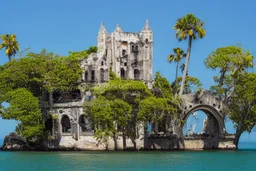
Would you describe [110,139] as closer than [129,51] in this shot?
Yes

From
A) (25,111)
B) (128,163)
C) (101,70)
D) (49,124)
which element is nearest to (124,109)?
(25,111)

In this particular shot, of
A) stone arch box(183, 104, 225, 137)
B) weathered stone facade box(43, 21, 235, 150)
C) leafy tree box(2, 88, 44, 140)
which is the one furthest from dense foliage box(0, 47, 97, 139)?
stone arch box(183, 104, 225, 137)

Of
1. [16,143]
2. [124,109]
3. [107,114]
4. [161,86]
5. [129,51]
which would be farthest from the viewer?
[129,51]

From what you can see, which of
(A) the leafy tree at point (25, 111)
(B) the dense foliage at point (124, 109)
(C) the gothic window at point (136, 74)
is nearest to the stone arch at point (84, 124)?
(B) the dense foliage at point (124, 109)

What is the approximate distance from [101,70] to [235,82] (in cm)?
2294

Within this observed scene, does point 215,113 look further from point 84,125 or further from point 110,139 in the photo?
point 84,125

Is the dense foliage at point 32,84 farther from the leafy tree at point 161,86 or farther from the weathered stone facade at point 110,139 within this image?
the leafy tree at point 161,86

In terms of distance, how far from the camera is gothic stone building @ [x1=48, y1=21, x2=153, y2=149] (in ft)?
289


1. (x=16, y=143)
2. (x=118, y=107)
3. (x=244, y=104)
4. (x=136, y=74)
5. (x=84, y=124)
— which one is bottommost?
(x=16, y=143)

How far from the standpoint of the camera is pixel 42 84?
89938 millimetres

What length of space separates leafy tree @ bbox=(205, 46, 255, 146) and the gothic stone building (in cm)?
1959

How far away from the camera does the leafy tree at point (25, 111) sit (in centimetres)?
8456

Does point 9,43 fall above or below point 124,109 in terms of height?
above

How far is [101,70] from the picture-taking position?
10125cm
